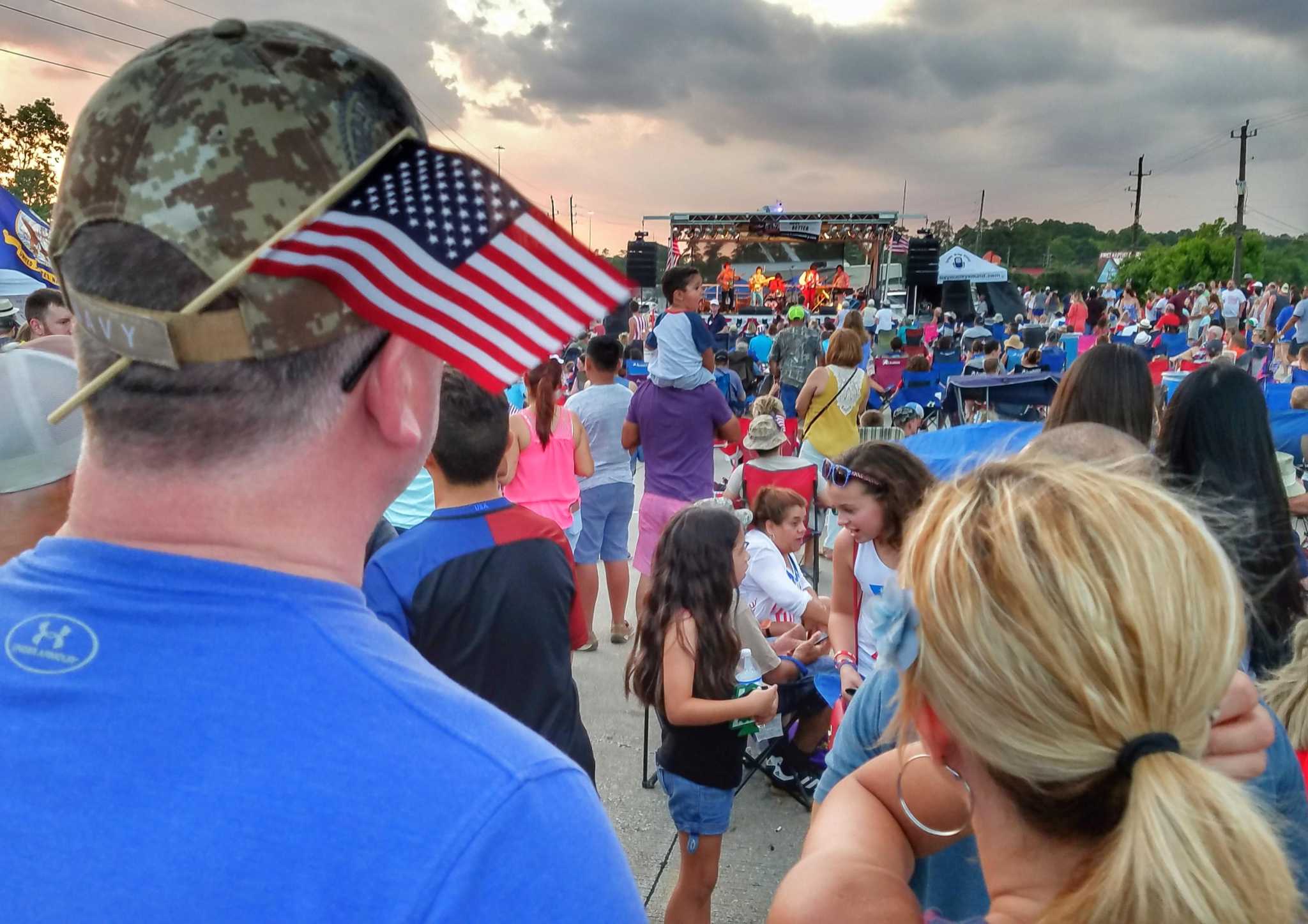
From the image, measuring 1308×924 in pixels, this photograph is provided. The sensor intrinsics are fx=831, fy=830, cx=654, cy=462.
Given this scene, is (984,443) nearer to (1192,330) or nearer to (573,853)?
(573,853)

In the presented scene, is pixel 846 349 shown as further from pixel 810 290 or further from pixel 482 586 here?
pixel 810 290

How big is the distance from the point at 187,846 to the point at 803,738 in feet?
11.8

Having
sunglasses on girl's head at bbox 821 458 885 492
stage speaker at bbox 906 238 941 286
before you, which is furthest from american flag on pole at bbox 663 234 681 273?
sunglasses on girl's head at bbox 821 458 885 492

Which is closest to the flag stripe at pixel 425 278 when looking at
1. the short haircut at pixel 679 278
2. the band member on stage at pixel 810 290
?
the short haircut at pixel 679 278

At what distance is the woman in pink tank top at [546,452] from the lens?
453 centimetres

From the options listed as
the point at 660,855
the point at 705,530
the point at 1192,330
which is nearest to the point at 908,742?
the point at 705,530

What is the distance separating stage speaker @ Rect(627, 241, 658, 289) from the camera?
3006 centimetres

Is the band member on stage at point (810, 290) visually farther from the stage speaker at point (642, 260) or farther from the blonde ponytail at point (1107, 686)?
the blonde ponytail at point (1107, 686)

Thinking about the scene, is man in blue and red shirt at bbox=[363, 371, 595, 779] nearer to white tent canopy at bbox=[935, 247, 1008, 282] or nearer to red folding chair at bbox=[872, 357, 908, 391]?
red folding chair at bbox=[872, 357, 908, 391]

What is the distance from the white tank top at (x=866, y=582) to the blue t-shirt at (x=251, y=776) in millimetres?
2705

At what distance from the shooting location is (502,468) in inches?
122

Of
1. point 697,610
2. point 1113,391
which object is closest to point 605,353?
point 697,610

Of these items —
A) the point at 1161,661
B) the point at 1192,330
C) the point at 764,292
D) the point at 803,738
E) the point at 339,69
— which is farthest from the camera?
the point at 764,292

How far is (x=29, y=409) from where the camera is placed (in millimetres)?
1832
